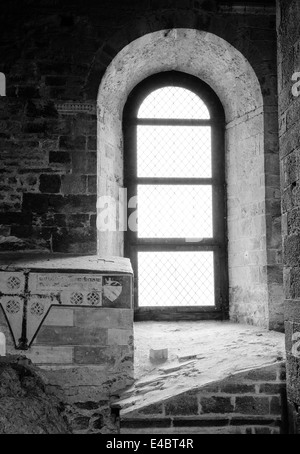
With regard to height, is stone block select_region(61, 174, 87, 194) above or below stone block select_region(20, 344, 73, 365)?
above

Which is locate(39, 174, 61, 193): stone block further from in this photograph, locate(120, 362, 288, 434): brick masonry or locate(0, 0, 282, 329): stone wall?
locate(120, 362, 288, 434): brick masonry

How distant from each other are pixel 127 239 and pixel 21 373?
206 centimetres

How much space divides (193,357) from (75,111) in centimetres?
247

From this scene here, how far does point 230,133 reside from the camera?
504cm

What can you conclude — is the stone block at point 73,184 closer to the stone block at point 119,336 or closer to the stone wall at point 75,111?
the stone wall at point 75,111

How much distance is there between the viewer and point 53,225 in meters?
4.25

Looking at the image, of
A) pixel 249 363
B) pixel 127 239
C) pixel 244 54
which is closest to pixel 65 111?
pixel 127 239

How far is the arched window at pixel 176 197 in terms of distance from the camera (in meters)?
4.95

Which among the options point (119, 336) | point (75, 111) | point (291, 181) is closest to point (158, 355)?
point (119, 336)

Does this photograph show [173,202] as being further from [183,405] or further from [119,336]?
[183,405]

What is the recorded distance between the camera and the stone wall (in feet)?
13.9

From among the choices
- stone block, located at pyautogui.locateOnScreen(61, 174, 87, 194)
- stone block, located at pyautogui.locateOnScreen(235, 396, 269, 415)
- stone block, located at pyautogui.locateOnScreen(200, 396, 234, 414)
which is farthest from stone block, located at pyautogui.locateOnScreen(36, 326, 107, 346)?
stone block, located at pyautogui.locateOnScreen(61, 174, 87, 194)

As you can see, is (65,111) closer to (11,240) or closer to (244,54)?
(11,240)

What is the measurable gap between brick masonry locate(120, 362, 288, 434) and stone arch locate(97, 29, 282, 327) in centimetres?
124
